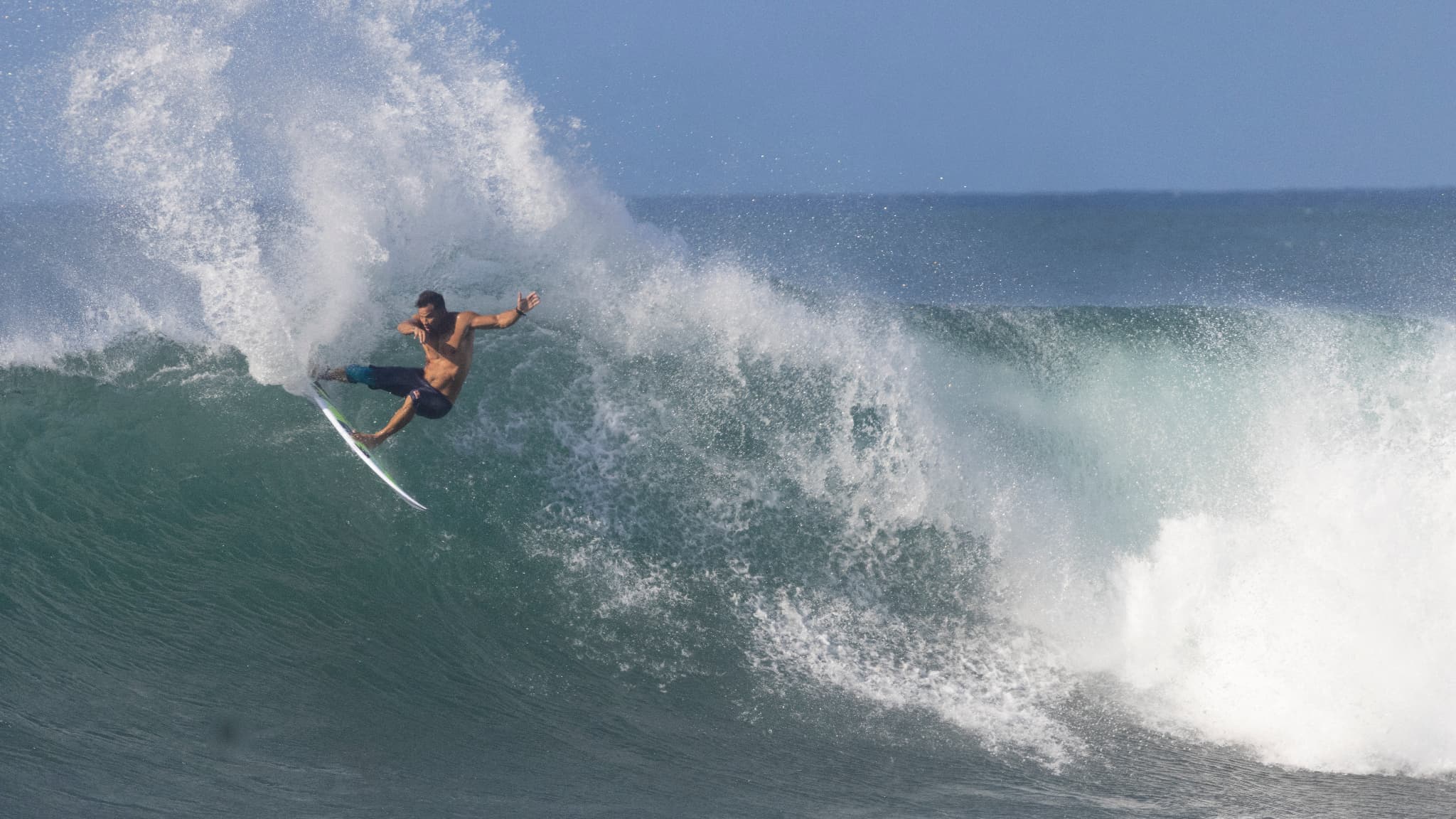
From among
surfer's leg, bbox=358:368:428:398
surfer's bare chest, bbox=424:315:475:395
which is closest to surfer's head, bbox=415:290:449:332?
surfer's bare chest, bbox=424:315:475:395

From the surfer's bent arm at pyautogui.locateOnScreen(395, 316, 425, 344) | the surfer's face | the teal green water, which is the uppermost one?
the surfer's face

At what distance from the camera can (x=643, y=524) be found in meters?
8.31

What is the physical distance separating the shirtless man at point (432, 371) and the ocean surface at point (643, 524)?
4.61 feet

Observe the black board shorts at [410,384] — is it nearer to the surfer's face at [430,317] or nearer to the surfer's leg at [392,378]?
the surfer's leg at [392,378]

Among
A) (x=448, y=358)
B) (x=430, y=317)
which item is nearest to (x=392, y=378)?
(x=448, y=358)

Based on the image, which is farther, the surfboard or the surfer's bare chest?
the surfboard

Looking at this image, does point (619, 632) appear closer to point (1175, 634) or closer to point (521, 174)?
point (1175, 634)

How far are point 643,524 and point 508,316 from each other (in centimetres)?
216

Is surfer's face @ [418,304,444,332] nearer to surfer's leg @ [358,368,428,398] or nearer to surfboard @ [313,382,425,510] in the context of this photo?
surfer's leg @ [358,368,428,398]

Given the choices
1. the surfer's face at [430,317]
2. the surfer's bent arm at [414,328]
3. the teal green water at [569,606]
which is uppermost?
the surfer's face at [430,317]

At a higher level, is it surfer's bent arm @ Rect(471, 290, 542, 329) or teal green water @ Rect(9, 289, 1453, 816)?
surfer's bent arm @ Rect(471, 290, 542, 329)

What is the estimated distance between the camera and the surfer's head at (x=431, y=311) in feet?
23.0

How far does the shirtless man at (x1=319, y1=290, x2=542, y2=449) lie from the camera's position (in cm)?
712

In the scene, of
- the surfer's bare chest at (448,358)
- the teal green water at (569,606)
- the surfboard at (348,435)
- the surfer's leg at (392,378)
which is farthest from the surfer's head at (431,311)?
the teal green water at (569,606)
